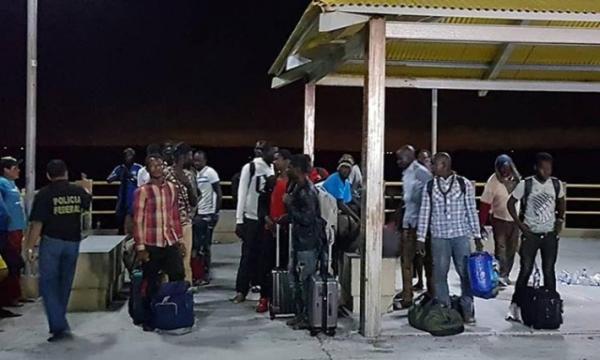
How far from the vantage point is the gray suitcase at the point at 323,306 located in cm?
682

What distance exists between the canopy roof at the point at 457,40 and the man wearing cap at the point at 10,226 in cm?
313

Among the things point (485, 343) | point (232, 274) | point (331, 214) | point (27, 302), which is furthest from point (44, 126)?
point (485, 343)

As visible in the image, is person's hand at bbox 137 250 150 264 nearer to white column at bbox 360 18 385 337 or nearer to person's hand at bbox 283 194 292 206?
person's hand at bbox 283 194 292 206

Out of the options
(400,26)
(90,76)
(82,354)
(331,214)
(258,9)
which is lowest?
(82,354)

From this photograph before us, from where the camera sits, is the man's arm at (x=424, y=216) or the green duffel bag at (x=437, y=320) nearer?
the green duffel bag at (x=437, y=320)

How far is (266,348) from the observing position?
254 inches

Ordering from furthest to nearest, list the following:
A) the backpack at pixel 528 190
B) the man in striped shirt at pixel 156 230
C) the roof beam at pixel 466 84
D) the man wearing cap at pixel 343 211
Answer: the roof beam at pixel 466 84
the man wearing cap at pixel 343 211
the backpack at pixel 528 190
the man in striped shirt at pixel 156 230

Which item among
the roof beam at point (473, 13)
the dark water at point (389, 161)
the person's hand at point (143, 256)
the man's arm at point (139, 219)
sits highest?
the roof beam at point (473, 13)

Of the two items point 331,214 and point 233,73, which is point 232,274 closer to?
point 331,214

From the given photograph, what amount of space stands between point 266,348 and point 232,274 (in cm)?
438

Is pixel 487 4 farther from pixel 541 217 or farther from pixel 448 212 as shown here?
pixel 541 217

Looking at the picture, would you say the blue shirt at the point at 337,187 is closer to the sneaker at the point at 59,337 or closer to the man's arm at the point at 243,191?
the man's arm at the point at 243,191

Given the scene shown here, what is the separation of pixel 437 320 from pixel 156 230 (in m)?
2.59

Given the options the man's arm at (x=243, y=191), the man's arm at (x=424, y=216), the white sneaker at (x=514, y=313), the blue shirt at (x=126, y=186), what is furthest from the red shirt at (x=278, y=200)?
the blue shirt at (x=126, y=186)
